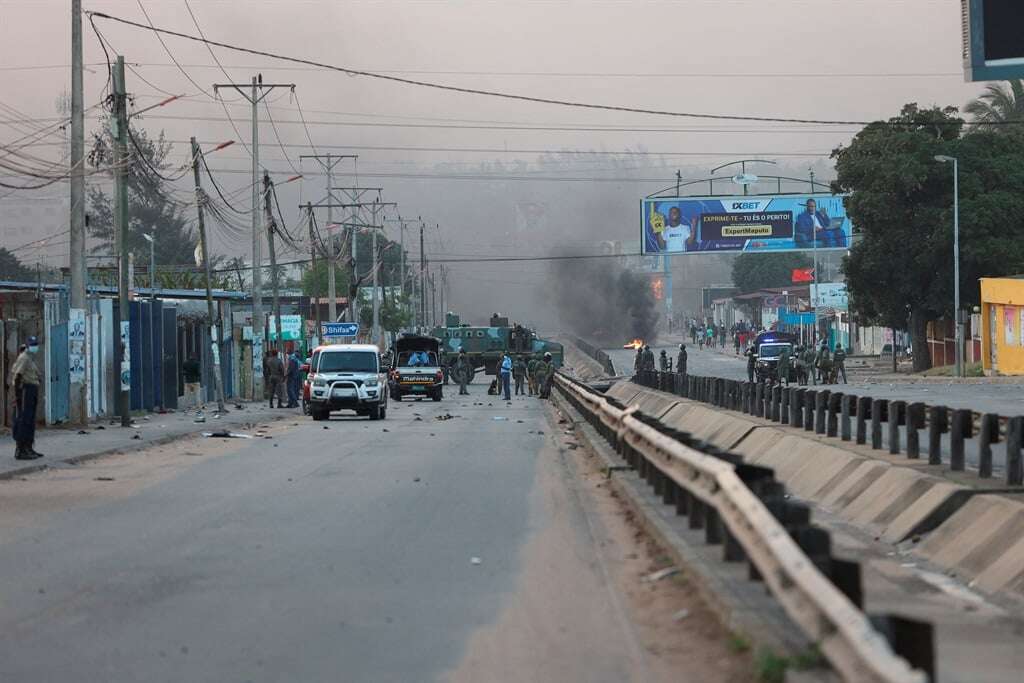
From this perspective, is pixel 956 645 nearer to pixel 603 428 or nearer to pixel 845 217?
pixel 603 428

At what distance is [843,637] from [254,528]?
29.9 ft

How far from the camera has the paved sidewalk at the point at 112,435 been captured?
2425 cm

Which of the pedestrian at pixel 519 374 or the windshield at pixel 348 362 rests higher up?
the windshield at pixel 348 362

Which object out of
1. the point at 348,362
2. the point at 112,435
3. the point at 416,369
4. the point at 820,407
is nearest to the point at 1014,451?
the point at 820,407

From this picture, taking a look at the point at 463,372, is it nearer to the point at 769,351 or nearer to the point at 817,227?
the point at 769,351

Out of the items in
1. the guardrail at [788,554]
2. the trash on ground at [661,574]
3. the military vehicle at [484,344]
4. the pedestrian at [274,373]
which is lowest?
the trash on ground at [661,574]

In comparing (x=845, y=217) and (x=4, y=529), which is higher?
(x=845, y=217)

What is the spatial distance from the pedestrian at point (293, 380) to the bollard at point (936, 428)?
36.9m

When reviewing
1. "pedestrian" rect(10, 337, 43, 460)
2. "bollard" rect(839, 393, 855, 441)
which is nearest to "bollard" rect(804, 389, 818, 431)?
"bollard" rect(839, 393, 855, 441)

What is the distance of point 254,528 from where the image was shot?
48.0 ft

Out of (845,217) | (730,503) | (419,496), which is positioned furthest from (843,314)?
(730,503)

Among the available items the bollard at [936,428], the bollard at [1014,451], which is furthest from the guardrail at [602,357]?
the bollard at [1014,451]

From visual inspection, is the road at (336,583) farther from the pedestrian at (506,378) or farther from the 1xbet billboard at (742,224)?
the 1xbet billboard at (742,224)

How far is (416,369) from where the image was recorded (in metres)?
62.4
